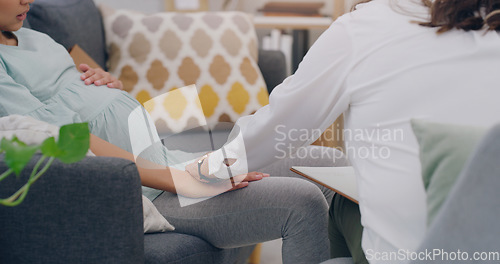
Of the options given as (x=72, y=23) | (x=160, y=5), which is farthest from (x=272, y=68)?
(x=160, y=5)

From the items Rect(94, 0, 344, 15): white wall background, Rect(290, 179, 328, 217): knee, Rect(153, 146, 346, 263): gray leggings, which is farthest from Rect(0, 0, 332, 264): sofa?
Rect(94, 0, 344, 15): white wall background

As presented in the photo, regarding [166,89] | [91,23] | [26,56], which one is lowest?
[166,89]

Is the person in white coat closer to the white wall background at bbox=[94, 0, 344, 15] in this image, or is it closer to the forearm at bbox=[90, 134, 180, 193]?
the forearm at bbox=[90, 134, 180, 193]

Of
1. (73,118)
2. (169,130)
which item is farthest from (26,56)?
(169,130)

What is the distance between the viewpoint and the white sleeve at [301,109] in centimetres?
77

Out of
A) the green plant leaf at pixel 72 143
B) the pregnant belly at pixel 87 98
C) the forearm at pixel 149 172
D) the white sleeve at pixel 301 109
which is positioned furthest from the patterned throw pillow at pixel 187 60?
the green plant leaf at pixel 72 143

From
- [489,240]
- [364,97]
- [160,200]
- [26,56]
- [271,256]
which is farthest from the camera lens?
[271,256]

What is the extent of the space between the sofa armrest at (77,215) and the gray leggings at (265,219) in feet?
0.79

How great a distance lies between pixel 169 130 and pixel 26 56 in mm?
469

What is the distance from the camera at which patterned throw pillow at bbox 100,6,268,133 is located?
2.07 meters

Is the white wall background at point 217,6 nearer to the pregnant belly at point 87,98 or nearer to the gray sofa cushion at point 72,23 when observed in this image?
the gray sofa cushion at point 72,23

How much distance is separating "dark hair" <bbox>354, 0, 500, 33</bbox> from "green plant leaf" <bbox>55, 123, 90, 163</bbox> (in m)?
0.51

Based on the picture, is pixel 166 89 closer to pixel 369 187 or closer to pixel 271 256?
pixel 271 256

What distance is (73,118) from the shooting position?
114 centimetres
